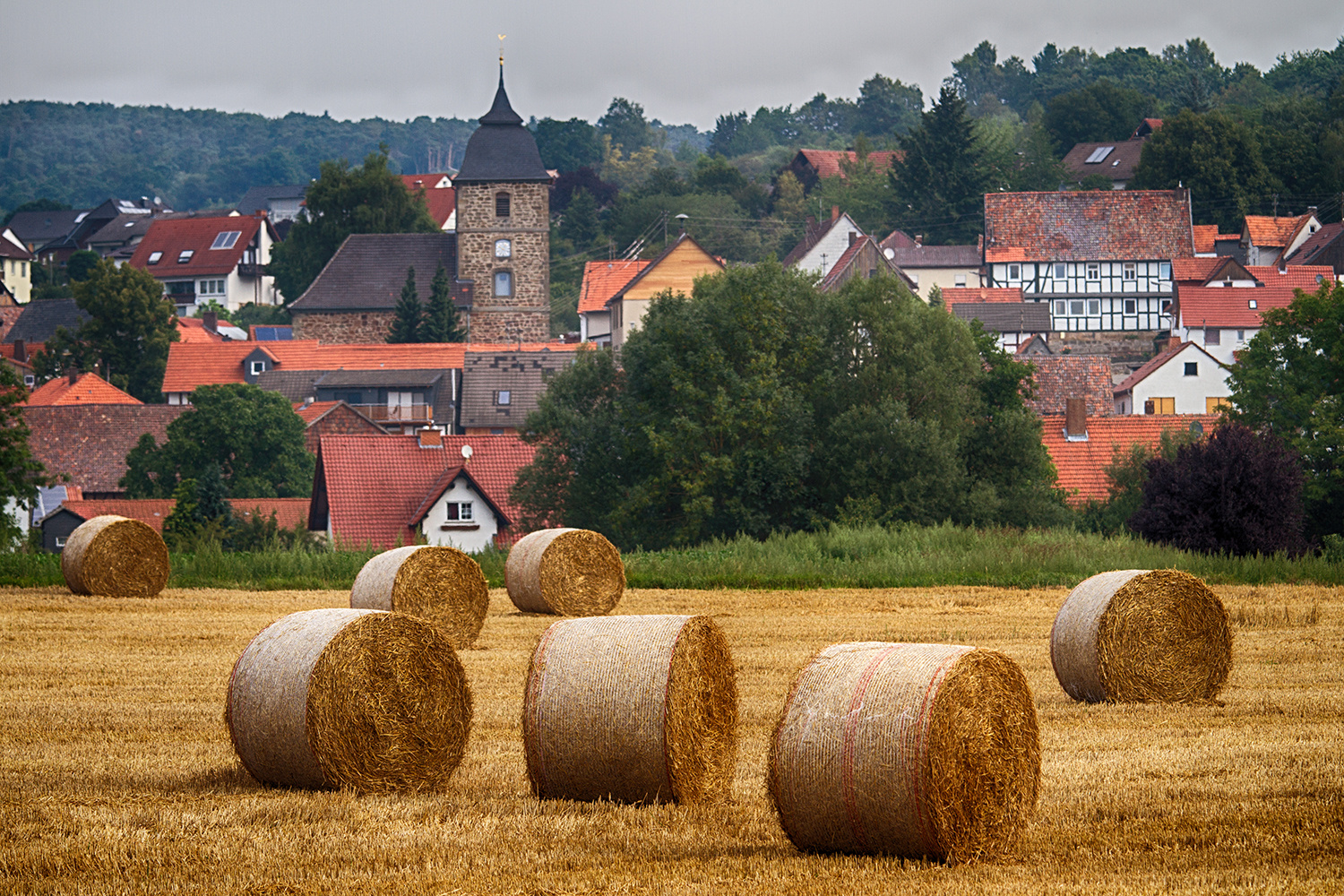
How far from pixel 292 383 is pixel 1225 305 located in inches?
1888

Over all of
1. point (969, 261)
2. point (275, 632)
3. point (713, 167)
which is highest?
point (713, 167)

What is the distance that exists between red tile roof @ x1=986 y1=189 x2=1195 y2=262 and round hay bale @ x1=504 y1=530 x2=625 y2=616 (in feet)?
251

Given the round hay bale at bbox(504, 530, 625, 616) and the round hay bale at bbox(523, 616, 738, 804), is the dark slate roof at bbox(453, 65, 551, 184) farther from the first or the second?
the round hay bale at bbox(523, 616, 738, 804)

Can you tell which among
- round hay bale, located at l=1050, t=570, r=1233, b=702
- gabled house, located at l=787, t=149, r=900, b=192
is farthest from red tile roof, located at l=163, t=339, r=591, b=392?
round hay bale, located at l=1050, t=570, r=1233, b=702

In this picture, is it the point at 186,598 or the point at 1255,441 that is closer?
the point at 186,598

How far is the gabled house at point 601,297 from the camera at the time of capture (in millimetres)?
92438

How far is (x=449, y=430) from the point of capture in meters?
81.3

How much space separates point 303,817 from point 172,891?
5.09ft

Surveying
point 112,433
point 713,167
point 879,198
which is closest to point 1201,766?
point 112,433

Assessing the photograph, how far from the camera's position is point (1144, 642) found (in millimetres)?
14391

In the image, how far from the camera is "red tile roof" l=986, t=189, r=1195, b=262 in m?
95.4

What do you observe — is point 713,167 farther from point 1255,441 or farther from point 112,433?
point 1255,441

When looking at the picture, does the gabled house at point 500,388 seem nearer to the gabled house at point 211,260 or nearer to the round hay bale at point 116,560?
the round hay bale at point 116,560

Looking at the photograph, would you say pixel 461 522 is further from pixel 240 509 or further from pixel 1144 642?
pixel 1144 642
